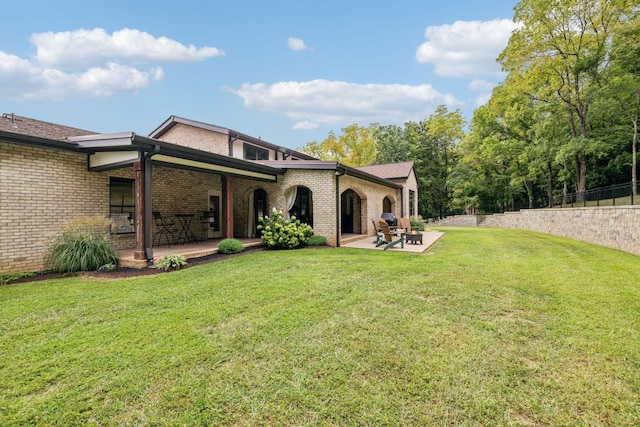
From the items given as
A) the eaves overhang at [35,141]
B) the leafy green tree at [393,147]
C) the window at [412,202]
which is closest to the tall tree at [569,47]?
the window at [412,202]

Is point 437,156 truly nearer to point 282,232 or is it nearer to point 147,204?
point 282,232

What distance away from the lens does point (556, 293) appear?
4.70 m

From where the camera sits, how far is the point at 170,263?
265 inches

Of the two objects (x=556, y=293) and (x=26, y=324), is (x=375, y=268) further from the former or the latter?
(x=26, y=324)

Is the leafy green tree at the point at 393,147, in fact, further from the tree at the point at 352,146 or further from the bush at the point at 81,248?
the bush at the point at 81,248

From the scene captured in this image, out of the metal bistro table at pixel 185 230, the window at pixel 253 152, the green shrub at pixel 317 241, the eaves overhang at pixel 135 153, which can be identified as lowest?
the green shrub at pixel 317 241

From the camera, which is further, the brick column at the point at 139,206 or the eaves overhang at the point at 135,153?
the brick column at the point at 139,206

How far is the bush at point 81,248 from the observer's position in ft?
21.0

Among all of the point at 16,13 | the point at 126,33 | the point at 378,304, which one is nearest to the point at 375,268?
the point at 378,304

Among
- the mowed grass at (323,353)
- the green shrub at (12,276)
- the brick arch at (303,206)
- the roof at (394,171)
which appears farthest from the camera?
the roof at (394,171)

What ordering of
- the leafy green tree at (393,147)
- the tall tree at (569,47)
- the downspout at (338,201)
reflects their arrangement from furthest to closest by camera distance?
1. the leafy green tree at (393,147)
2. the tall tree at (569,47)
3. the downspout at (338,201)

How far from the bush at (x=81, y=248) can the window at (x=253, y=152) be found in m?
9.57

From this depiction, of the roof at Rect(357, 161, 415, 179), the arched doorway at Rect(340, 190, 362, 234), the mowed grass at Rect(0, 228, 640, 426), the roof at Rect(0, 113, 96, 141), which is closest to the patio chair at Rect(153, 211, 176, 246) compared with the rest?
the roof at Rect(0, 113, 96, 141)

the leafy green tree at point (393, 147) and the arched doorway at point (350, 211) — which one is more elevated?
the leafy green tree at point (393, 147)
